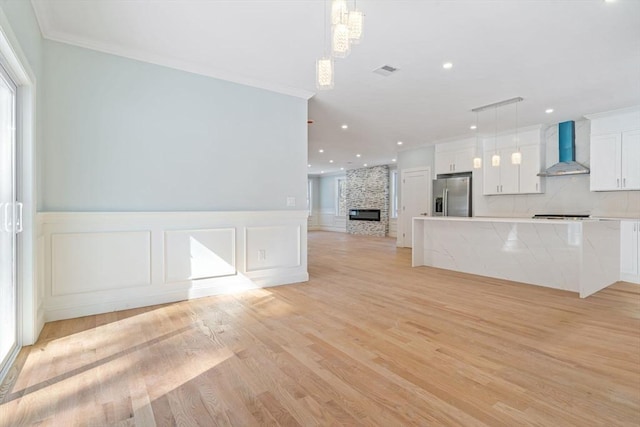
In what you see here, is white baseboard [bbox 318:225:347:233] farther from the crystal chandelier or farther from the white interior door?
the crystal chandelier

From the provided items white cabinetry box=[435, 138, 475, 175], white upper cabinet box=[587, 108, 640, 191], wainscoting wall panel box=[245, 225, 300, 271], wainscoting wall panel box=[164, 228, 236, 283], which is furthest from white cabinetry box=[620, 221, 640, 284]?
wainscoting wall panel box=[164, 228, 236, 283]

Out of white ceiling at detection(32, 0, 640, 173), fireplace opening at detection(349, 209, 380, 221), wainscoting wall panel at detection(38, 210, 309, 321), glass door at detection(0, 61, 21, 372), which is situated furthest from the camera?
fireplace opening at detection(349, 209, 380, 221)

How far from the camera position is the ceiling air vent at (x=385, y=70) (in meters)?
3.56

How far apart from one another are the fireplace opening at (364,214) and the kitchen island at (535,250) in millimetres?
6332

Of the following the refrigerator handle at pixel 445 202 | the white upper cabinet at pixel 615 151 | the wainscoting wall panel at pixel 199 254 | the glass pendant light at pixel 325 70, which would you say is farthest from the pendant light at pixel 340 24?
the refrigerator handle at pixel 445 202

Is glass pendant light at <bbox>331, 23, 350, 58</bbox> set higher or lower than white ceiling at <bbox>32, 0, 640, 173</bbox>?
lower

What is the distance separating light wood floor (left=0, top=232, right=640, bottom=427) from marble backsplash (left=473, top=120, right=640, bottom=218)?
2.66 m

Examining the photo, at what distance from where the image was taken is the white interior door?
26.5ft

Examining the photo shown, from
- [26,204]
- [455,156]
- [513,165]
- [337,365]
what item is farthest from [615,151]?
[26,204]

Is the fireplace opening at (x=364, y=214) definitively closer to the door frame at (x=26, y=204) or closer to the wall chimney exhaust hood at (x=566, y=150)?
the wall chimney exhaust hood at (x=566, y=150)

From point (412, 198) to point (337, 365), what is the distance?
6.87 m

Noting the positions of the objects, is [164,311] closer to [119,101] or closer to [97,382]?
[97,382]

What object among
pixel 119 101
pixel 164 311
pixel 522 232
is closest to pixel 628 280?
pixel 522 232

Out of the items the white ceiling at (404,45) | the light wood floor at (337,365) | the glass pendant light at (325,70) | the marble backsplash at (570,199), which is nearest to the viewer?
the light wood floor at (337,365)
